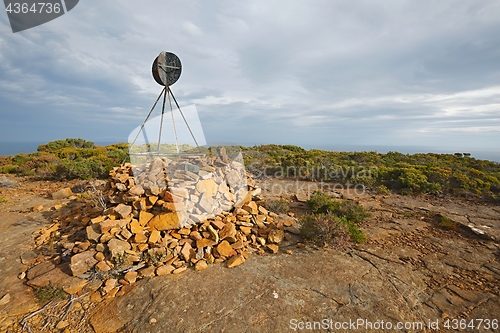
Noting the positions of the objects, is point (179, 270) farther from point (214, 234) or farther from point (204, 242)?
point (214, 234)

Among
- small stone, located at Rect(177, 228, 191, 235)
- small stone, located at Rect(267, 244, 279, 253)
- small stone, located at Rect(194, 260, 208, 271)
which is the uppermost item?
small stone, located at Rect(177, 228, 191, 235)

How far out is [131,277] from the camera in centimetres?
417

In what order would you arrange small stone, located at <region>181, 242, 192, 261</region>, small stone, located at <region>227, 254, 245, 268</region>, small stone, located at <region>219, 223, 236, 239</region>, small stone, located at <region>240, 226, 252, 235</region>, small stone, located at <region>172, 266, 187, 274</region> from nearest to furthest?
small stone, located at <region>172, 266, 187, 274</region> < small stone, located at <region>227, 254, 245, 268</region> < small stone, located at <region>181, 242, 192, 261</region> < small stone, located at <region>219, 223, 236, 239</region> < small stone, located at <region>240, 226, 252, 235</region>

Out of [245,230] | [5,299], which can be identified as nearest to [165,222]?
[245,230]

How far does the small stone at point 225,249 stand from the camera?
191 inches

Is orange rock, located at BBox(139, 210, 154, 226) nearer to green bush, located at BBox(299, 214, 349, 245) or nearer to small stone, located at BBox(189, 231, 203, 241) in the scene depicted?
small stone, located at BBox(189, 231, 203, 241)

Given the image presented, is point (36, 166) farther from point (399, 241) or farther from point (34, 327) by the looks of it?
point (399, 241)

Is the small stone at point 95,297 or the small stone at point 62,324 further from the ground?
the small stone at point 95,297

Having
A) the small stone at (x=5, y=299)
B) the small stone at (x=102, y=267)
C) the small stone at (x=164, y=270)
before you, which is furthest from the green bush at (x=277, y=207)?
the small stone at (x=5, y=299)

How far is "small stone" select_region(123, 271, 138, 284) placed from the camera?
4134mm

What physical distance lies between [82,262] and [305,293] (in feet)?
Result: 13.3

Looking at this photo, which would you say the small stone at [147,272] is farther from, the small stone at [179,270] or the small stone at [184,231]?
the small stone at [184,231]

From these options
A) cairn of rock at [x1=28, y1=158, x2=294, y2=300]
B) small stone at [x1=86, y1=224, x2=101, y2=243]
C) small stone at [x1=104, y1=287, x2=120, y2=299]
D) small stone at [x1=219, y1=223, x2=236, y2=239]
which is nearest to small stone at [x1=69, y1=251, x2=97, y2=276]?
A: cairn of rock at [x1=28, y1=158, x2=294, y2=300]

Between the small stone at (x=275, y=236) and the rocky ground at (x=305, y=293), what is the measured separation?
0.21 meters
